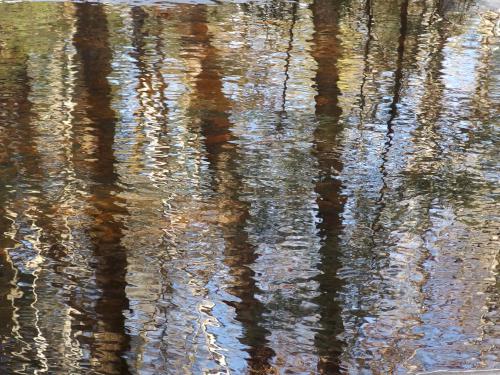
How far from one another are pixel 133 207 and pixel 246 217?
0.66 m

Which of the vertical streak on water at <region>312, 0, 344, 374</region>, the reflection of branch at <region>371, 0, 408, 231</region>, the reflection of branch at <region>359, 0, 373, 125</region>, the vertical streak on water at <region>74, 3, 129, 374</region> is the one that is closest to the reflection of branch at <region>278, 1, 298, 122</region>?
the vertical streak on water at <region>312, 0, 344, 374</region>

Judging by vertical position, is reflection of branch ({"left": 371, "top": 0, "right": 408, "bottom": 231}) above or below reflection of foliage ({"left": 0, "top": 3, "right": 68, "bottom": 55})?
below

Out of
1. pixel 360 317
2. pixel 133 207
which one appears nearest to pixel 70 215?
pixel 133 207

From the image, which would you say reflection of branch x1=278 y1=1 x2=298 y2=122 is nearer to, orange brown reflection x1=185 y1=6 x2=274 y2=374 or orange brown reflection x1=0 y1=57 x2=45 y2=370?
orange brown reflection x1=185 y1=6 x2=274 y2=374

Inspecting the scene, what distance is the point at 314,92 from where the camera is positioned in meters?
8.28

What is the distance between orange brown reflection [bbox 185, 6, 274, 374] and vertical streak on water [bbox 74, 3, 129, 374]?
540mm

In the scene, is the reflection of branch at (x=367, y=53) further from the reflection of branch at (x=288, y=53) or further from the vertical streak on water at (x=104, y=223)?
the vertical streak on water at (x=104, y=223)

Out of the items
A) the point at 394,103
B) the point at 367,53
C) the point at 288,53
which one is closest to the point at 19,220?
the point at 394,103

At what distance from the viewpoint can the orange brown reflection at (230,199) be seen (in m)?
4.27

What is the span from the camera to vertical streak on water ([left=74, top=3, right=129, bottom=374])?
414cm

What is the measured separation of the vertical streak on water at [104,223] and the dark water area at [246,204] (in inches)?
0.6

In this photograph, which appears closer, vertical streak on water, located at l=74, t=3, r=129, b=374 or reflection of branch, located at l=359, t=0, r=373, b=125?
vertical streak on water, located at l=74, t=3, r=129, b=374

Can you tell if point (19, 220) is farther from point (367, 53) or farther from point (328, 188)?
point (367, 53)

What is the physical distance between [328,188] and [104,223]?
1477 mm
